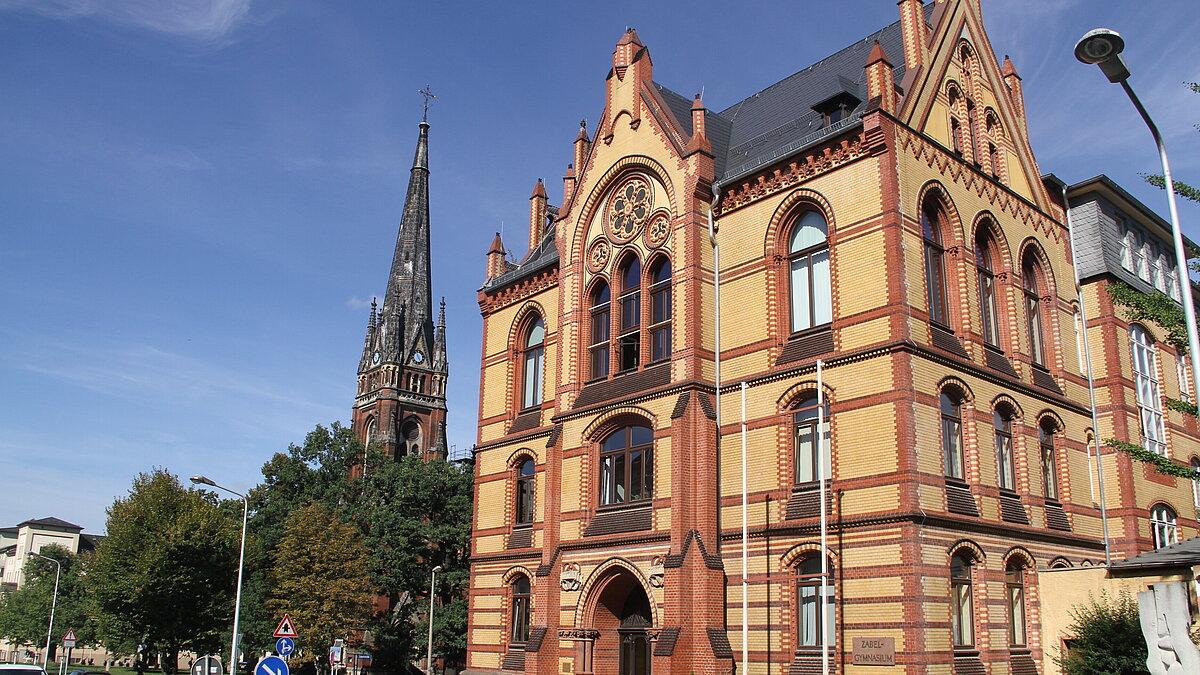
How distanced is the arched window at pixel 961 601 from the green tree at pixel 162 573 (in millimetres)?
31187

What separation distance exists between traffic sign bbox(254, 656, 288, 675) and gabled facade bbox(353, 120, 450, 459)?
81890mm

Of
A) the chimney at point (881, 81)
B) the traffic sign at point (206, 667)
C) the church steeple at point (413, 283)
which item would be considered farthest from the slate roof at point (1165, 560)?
the church steeple at point (413, 283)

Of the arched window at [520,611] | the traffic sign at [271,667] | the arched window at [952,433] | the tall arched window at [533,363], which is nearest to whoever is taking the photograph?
the traffic sign at [271,667]

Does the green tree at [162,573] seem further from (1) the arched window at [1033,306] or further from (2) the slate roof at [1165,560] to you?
(2) the slate roof at [1165,560]

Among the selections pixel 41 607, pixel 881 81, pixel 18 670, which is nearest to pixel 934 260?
pixel 881 81

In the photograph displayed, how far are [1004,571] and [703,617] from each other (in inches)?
277

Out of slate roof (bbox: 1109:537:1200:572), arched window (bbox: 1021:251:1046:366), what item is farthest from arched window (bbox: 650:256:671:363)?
slate roof (bbox: 1109:537:1200:572)

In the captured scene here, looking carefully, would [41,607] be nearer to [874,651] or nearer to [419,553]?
[419,553]

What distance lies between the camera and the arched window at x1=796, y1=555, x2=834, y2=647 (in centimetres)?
2283

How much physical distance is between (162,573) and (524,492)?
17.3 meters

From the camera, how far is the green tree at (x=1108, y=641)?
68.2ft

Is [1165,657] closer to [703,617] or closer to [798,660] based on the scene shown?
[798,660]

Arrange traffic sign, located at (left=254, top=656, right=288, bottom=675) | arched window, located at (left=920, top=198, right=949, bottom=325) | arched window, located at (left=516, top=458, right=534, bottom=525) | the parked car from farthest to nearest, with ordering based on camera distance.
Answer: arched window, located at (left=516, top=458, right=534, bottom=525)
arched window, located at (left=920, top=198, right=949, bottom=325)
the parked car
traffic sign, located at (left=254, top=656, right=288, bottom=675)

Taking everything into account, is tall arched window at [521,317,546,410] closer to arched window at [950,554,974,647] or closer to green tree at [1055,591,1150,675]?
arched window at [950,554,974,647]
